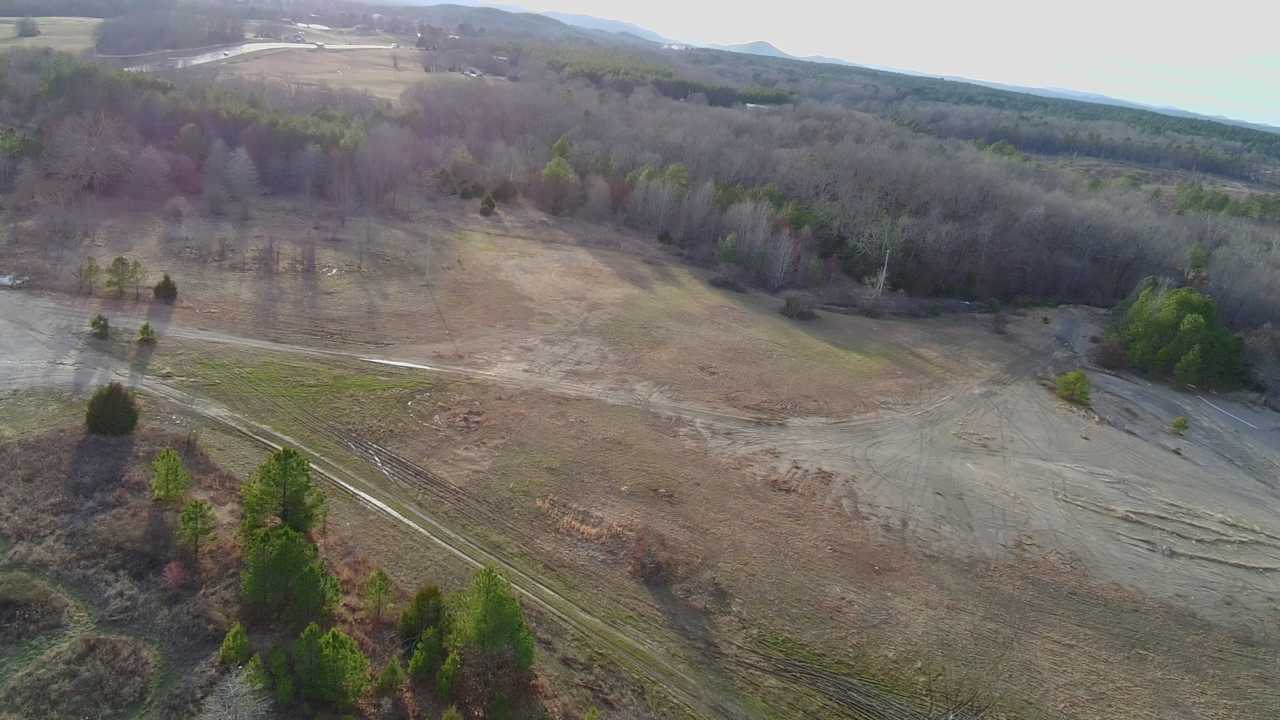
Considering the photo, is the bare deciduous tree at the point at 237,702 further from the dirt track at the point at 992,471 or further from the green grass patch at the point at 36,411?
the green grass patch at the point at 36,411

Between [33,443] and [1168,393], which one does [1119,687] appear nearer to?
[1168,393]

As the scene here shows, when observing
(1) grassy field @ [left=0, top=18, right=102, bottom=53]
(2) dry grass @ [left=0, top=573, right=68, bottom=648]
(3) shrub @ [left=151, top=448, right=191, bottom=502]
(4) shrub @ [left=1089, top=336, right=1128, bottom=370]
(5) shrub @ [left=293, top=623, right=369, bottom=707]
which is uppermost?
(1) grassy field @ [left=0, top=18, right=102, bottom=53]

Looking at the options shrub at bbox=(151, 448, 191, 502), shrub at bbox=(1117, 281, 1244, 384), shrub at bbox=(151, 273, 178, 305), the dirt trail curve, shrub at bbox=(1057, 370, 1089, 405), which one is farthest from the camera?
shrub at bbox=(1117, 281, 1244, 384)

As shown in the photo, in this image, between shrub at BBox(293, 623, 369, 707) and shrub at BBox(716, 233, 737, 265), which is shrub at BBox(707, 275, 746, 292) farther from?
A: shrub at BBox(293, 623, 369, 707)

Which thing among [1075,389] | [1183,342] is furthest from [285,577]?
[1183,342]

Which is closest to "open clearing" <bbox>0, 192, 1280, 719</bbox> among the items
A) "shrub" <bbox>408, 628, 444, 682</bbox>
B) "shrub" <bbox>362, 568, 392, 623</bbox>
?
"shrub" <bbox>362, 568, 392, 623</bbox>

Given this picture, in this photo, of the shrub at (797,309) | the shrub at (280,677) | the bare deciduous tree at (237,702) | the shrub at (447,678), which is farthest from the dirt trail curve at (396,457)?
the shrub at (797,309)
